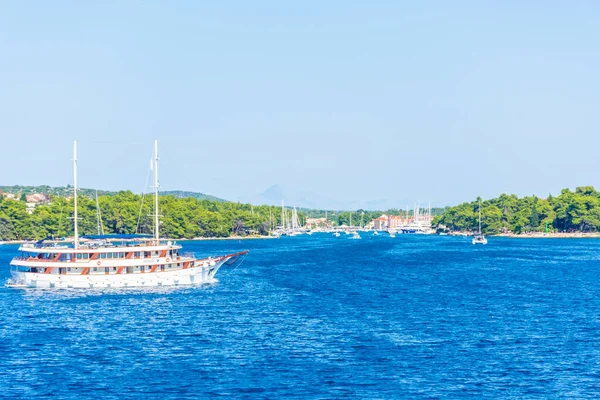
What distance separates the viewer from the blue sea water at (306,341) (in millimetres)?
45094

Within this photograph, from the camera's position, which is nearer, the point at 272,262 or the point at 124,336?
the point at 124,336

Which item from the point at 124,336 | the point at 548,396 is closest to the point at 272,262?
the point at 124,336

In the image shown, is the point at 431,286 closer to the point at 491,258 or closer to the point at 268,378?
the point at 268,378

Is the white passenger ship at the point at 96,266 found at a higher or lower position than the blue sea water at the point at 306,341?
higher

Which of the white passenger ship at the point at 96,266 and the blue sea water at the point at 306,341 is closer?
the blue sea water at the point at 306,341

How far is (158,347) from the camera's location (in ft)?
183

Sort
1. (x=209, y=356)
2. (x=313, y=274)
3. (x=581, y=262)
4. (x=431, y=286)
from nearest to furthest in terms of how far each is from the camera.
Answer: (x=209, y=356) → (x=431, y=286) → (x=313, y=274) → (x=581, y=262)

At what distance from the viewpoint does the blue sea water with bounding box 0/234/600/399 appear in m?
45.1

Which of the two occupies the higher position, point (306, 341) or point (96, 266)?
point (96, 266)

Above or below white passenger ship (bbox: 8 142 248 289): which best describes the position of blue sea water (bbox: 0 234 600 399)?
below

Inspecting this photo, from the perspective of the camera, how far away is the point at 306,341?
2267 inches

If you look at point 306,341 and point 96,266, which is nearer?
point 306,341

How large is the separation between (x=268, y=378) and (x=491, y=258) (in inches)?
4690

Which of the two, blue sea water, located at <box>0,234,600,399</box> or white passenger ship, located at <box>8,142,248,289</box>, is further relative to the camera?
white passenger ship, located at <box>8,142,248,289</box>
